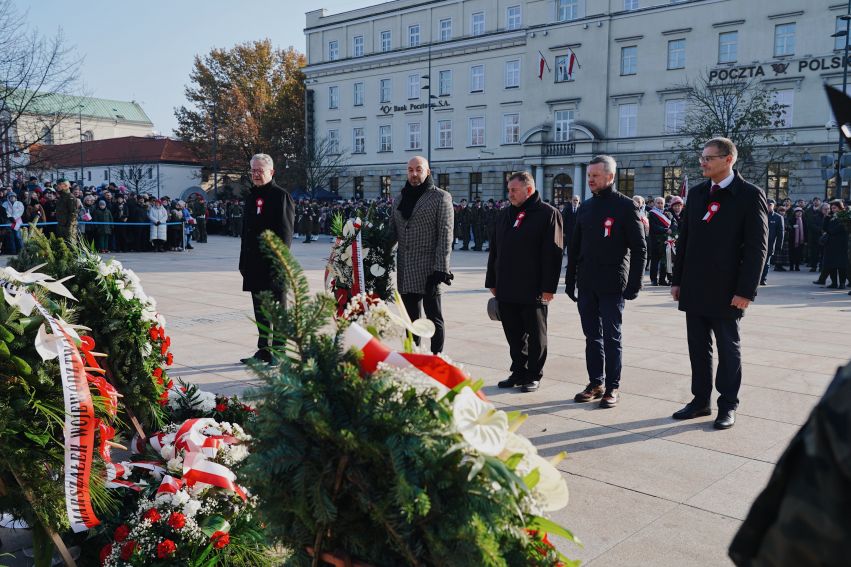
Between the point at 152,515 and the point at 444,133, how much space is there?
177 feet

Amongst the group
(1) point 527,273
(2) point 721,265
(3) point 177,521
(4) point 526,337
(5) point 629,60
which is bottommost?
(3) point 177,521

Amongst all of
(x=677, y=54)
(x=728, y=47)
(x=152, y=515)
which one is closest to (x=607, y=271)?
(x=152, y=515)

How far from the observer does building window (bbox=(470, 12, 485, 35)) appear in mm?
54219

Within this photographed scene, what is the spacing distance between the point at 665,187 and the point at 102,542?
1739 inches

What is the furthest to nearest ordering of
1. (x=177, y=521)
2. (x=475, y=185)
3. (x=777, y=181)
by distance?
(x=475, y=185) → (x=777, y=181) → (x=177, y=521)

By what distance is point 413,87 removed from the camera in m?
57.3

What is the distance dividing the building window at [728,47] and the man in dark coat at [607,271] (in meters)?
40.6

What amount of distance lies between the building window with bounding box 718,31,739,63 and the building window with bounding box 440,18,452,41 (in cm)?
2084

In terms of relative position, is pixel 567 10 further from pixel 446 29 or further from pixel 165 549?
pixel 165 549

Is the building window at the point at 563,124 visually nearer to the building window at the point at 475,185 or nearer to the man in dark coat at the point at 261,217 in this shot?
the building window at the point at 475,185

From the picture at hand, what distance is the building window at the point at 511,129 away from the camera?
51.4 m

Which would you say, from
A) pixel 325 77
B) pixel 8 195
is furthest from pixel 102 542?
pixel 325 77

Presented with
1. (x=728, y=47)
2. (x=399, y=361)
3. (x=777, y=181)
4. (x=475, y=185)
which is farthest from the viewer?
(x=475, y=185)

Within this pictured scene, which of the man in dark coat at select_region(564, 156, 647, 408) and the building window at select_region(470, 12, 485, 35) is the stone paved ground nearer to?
the man in dark coat at select_region(564, 156, 647, 408)
